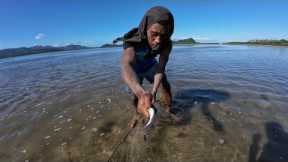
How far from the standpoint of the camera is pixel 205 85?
6.84 meters

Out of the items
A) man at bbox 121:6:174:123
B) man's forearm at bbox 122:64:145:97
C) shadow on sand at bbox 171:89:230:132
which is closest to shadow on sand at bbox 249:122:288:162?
shadow on sand at bbox 171:89:230:132

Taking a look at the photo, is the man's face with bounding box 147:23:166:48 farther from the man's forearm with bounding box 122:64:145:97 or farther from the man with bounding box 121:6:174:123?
the man's forearm with bounding box 122:64:145:97

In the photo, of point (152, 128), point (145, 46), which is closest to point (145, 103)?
point (145, 46)

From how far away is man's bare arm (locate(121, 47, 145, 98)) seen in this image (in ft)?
6.00

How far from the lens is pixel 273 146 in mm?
2883

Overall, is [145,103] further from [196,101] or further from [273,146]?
[196,101]

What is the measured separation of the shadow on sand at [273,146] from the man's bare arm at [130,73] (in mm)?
2177

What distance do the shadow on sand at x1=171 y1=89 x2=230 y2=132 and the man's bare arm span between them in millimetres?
2213

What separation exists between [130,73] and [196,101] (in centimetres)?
351

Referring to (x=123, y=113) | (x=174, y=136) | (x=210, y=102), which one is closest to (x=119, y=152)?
(x=174, y=136)

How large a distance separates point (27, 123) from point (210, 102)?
16.2ft

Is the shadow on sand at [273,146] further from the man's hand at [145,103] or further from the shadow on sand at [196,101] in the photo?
the man's hand at [145,103]

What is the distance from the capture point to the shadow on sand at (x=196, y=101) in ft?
13.1

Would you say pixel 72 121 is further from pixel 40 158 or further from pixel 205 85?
pixel 205 85
